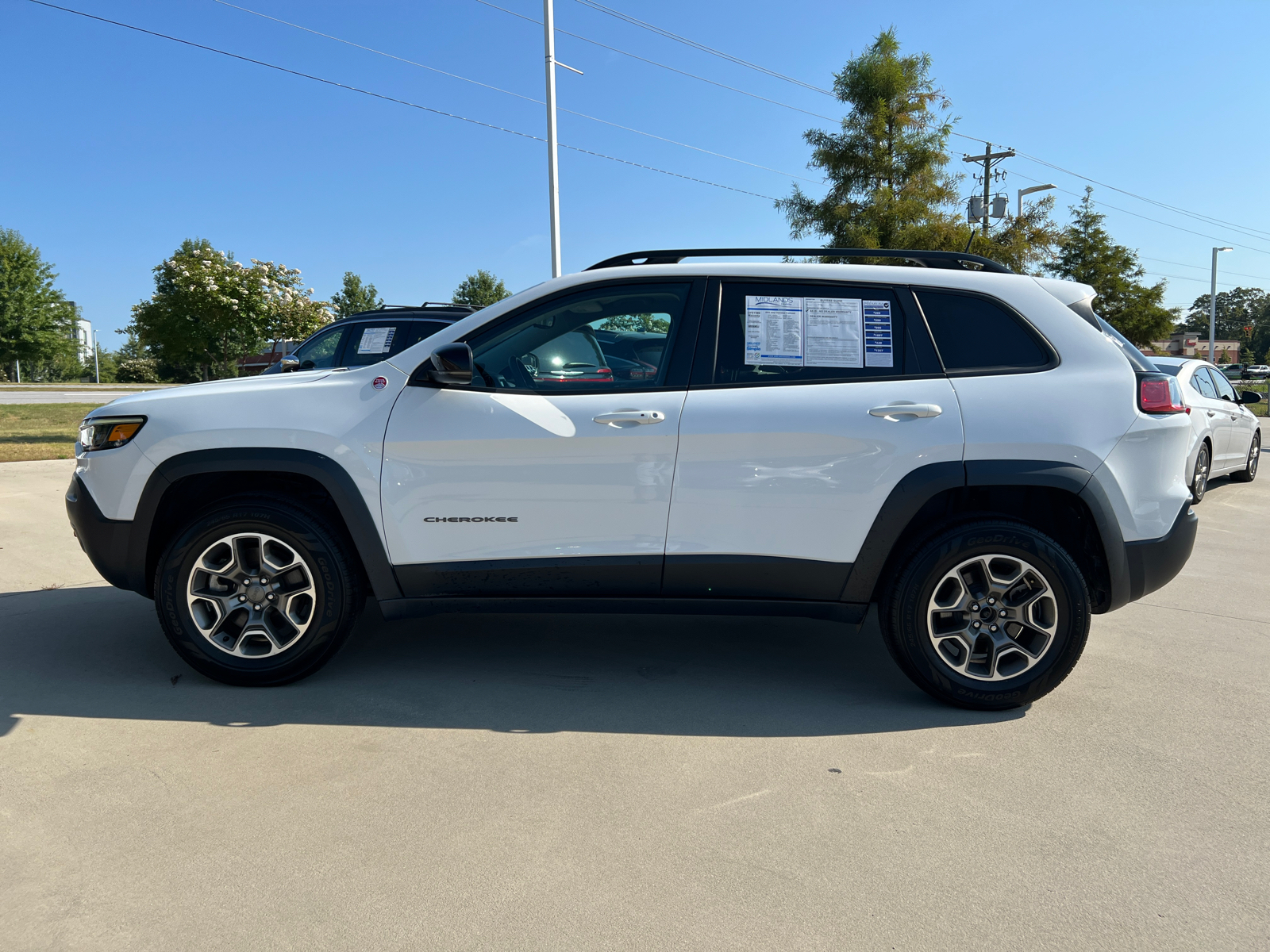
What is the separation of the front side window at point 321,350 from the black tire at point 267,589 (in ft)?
21.2

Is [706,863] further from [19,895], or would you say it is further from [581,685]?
[19,895]

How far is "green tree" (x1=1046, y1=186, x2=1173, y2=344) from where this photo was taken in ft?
112

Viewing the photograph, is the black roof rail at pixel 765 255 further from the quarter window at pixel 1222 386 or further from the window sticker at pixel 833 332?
the quarter window at pixel 1222 386

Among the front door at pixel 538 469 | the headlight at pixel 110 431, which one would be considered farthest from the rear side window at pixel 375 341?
the front door at pixel 538 469

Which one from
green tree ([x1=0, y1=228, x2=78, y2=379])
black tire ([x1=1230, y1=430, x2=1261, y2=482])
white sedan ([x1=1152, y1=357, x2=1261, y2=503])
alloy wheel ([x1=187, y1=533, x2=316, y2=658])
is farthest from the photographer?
green tree ([x1=0, y1=228, x2=78, y2=379])

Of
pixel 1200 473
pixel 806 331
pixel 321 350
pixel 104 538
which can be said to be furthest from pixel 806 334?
pixel 1200 473

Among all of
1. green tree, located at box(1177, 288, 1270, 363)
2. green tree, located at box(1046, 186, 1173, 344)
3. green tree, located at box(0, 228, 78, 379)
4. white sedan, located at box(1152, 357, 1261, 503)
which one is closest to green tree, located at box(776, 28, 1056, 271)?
green tree, located at box(1046, 186, 1173, 344)

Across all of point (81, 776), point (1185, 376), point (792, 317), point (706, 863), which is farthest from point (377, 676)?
point (1185, 376)

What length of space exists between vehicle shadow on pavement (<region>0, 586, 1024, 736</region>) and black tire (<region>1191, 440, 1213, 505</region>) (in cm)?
630

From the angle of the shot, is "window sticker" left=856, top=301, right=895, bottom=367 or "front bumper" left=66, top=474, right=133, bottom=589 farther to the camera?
"front bumper" left=66, top=474, right=133, bottom=589

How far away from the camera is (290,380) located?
3.80 metres

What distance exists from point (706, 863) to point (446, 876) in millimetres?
714

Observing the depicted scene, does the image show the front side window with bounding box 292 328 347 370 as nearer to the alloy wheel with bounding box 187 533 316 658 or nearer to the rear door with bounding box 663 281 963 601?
the alloy wheel with bounding box 187 533 316 658

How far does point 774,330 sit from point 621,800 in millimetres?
1937
